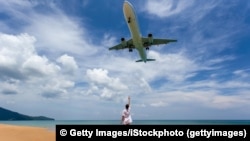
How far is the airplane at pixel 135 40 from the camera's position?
4344cm

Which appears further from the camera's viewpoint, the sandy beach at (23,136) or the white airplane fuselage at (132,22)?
the white airplane fuselage at (132,22)

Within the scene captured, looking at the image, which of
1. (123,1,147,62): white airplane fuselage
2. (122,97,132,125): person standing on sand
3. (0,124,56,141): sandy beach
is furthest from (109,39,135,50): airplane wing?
(122,97,132,125): person standing on sand

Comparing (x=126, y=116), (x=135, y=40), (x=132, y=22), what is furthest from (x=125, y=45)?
(x=126, y=116)

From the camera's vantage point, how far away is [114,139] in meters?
10.9

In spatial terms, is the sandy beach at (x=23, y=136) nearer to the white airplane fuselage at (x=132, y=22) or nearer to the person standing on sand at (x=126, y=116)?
the person standing on sand at (x=126, y=116)

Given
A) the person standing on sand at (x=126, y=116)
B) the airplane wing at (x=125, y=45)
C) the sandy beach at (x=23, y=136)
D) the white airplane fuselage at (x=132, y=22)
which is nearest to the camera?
the person standing on sand at (x=126, y=116)

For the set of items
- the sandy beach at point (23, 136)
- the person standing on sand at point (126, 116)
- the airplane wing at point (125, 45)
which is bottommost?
the sandy beach at point (23, 136)

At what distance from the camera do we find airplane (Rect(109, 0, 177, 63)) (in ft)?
143

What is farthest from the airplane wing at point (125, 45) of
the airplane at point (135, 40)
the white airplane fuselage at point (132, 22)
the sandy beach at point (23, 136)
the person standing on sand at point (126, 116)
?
the person standing on sand at point (126, 116)

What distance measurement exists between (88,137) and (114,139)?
1.00 meters

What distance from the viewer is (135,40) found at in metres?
47.1

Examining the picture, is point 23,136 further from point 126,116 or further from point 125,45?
point 125,45

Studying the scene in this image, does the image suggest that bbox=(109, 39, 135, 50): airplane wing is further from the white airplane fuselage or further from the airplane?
the white airplane fuselage

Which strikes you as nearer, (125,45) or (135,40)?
(135,40)
